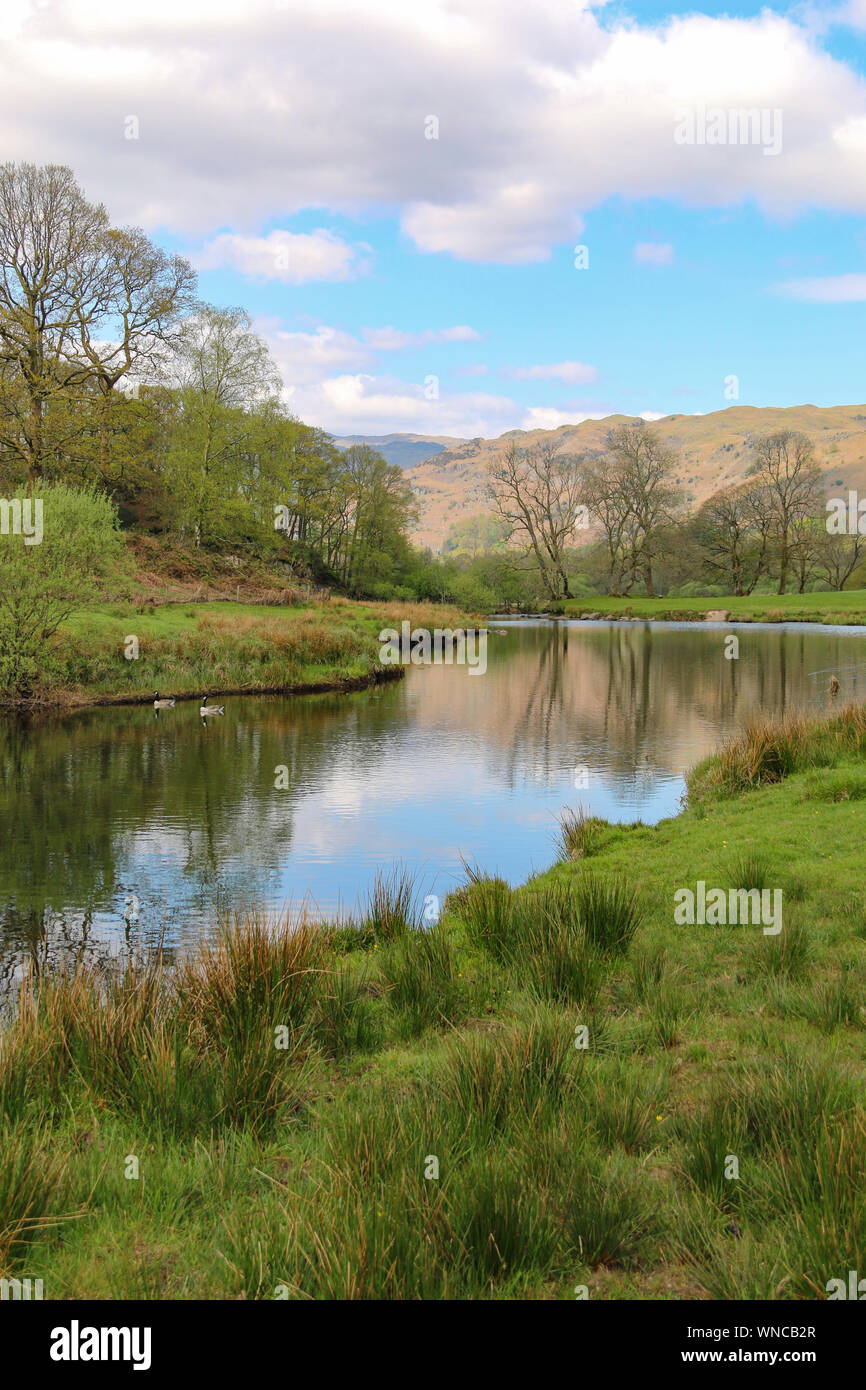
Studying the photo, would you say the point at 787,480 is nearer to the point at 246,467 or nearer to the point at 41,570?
the point at 246,467

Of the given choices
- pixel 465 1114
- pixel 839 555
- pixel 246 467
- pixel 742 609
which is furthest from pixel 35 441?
pixel 839 555

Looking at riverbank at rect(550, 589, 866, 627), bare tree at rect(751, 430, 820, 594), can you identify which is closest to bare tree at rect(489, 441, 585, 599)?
riverbank at rect(550, 589, 866, 627)

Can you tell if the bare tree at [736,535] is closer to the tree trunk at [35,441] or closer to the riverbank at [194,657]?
the riverbank at [194,657]

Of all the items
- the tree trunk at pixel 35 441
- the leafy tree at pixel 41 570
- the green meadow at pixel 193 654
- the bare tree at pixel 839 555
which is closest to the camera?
the leafy tree at pixel 41 570

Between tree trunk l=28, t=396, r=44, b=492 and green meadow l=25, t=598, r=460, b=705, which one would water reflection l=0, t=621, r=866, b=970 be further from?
tree trunk l=28, t=396, r=44, b=492

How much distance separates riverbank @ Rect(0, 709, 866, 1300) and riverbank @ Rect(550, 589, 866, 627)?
5897 centimetres

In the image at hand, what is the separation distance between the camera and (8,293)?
3766 centimetres

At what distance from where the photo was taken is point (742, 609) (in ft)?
227

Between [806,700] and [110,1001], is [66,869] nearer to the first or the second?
[110,1001]

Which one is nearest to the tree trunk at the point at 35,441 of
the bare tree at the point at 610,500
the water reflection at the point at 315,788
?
the water reflection at the point at 315,788

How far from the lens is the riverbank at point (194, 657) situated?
86.1ft

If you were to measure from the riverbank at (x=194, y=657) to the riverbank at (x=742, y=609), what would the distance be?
37217 millimetres

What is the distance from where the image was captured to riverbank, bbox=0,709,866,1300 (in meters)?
3.26
